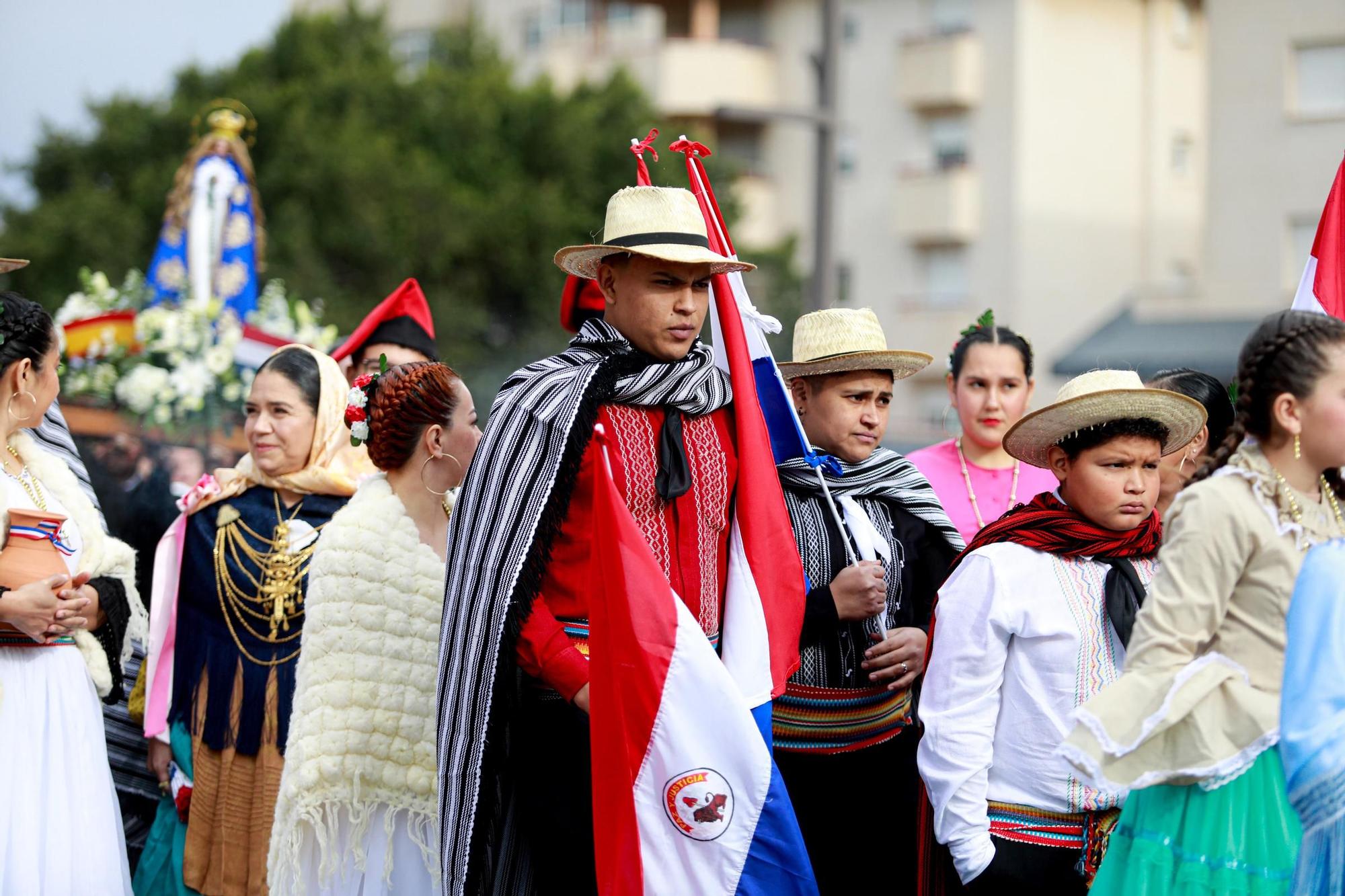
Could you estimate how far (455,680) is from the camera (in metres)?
4.41

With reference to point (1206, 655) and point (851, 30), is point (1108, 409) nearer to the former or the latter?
point (1206, 655)

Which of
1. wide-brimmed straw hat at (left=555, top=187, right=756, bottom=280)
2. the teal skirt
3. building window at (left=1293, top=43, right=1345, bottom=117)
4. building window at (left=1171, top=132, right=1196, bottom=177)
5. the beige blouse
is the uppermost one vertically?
building window at (left=1293, top=43, right=1345, bottom=117)

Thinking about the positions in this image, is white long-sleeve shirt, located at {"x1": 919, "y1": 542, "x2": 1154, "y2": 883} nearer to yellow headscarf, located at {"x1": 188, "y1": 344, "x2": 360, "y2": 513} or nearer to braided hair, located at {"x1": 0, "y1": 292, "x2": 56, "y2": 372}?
yellow headscarf, located at {"x1": 188, "y1": 344, "x2": 360, "y2": 513}

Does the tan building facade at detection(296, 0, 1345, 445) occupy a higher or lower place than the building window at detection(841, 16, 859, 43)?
lower

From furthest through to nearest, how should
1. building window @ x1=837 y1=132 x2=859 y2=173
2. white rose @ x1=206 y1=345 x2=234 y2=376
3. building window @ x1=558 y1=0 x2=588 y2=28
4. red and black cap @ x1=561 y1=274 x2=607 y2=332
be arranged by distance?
1. building window @ x1=558 y1=0 x2=588 y2=28
2. building window @ x1=837 y1=132 x2=859 y2=173
3. white rose @ x1=206 y1=345 x2=234 y2=376
4. red and black cap @ x1=561 y1=274 x2=607 y2=332

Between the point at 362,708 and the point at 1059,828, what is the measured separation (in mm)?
1998

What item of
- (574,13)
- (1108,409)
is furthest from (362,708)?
(574,13)

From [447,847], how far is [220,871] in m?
1.58

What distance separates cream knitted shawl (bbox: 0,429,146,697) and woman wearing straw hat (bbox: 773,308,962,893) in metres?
2.14

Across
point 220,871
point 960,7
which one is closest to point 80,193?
point 960,7

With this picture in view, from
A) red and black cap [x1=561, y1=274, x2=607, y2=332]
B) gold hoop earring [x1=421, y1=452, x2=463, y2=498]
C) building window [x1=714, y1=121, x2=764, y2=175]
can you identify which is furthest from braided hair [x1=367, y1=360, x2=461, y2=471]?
building window [x1=714, y1=121, x2=764, y2=175]

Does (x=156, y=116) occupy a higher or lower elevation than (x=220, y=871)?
higher

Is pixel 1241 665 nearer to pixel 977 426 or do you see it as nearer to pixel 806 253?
pixel 977 426

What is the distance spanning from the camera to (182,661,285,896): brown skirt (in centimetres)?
557
